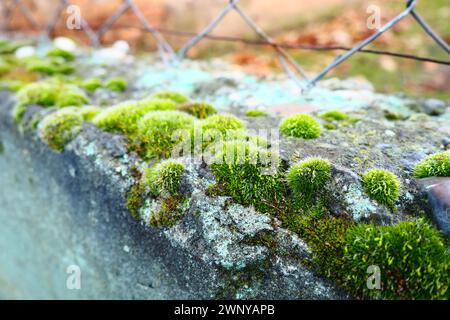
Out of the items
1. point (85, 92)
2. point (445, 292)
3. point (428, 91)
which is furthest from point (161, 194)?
point (428, 91)

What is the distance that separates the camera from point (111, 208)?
248 centimetres

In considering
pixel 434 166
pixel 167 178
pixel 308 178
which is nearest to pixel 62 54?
pixel 167 178

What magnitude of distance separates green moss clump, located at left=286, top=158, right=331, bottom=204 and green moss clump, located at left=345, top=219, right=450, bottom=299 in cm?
30

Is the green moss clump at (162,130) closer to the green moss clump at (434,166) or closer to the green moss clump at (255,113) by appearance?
the green moss clump at (255,113)

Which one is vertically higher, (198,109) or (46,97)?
(46,97)

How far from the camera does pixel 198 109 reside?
2871 millimetres

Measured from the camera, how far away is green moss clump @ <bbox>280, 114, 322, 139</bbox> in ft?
8.23

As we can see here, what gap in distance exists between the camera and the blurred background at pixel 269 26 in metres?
6.05

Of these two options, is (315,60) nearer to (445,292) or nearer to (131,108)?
(131,108)

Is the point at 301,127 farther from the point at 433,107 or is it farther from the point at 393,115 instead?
the point at 433,107

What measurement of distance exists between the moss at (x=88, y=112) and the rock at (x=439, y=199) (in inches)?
83.5

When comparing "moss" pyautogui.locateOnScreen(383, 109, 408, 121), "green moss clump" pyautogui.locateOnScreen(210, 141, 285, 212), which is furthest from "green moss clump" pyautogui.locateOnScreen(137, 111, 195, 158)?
"moss" pyautogui.locateOnScreen(383, 109, 408, 121)

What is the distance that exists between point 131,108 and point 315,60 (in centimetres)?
380

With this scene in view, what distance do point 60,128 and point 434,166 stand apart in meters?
2.28
